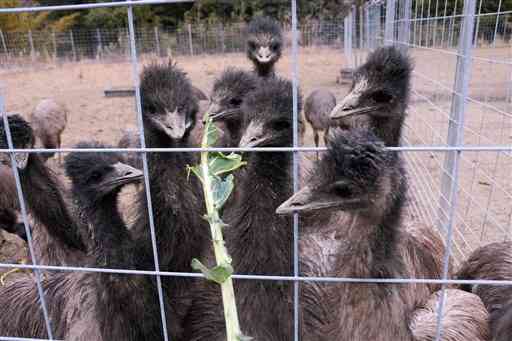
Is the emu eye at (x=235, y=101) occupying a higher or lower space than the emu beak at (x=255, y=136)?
lower

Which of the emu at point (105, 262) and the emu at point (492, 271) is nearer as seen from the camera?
the emu at point (105, 262)

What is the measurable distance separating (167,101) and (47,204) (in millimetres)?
1156

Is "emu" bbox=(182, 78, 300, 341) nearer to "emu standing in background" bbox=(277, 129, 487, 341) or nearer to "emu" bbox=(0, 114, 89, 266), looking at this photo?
"emu standing in background" bbox=(277, 129, 487, 341)

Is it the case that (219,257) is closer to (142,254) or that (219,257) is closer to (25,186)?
(142,254)

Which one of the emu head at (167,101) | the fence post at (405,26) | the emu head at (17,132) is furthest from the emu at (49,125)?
the emu head at (167,101)

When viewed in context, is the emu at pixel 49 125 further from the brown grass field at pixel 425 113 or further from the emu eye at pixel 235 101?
the emu eye at pixel 235 101

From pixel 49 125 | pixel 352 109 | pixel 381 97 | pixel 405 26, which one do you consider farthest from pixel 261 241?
pixel 49 125

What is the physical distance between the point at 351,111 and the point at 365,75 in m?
0.23

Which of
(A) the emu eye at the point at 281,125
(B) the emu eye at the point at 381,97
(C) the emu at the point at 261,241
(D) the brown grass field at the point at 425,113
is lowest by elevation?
(D) the brown grass field at the point at 425,113

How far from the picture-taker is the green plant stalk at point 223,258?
120 centimetres

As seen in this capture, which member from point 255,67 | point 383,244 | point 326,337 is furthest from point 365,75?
point 255,67

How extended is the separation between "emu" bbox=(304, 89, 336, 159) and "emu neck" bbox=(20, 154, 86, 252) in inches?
197

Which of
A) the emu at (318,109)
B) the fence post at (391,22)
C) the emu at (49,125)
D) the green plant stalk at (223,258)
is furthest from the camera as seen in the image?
the emu at (49,125)

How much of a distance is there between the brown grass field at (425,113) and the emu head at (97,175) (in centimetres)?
47
